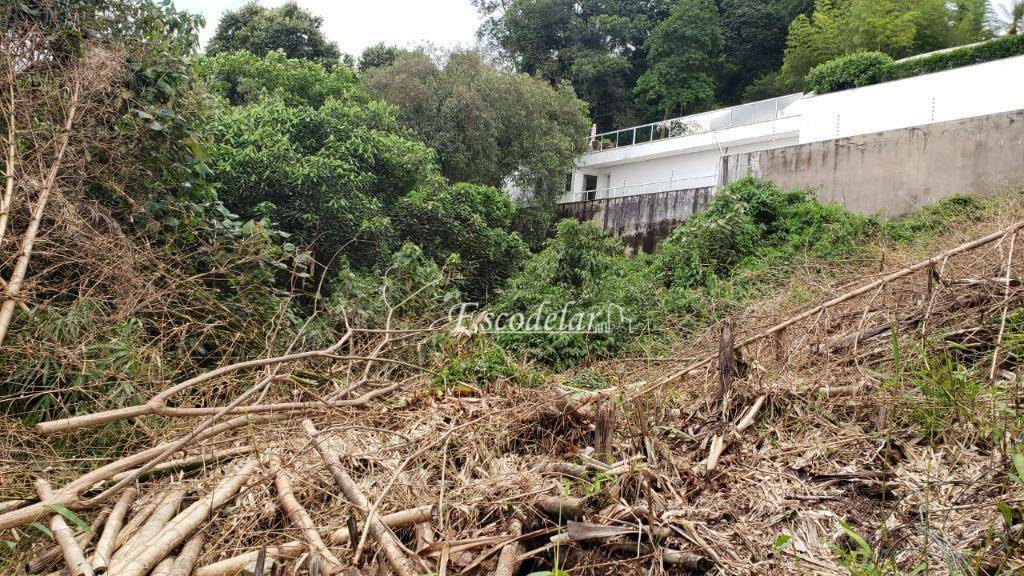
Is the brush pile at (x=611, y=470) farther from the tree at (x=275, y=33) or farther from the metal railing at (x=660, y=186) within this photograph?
the tree at (x=275, y=33)

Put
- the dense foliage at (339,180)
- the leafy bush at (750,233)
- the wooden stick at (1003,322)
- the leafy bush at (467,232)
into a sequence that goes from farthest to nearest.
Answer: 1. the leafy bush at (467,232)
2. the dense foliage at (339,180)
3. the leafy bush at (750,233)
4. the wooden stick at (1003,322)

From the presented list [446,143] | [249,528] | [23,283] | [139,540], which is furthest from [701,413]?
[446,143]

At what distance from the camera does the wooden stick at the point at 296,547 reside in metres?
2.25

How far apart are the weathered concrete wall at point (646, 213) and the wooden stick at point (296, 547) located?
11451 millimetres

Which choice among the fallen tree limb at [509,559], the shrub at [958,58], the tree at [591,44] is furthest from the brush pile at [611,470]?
the tree at [591,44]

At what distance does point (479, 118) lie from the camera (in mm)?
15586

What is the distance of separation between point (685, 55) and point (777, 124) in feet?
25.0

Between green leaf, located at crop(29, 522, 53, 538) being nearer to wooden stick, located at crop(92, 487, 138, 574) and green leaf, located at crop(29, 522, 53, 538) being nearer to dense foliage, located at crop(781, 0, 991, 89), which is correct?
wooden stick, located at crop(92, 487, 138, 574)

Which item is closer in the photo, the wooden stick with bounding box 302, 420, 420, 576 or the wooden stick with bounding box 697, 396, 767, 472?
the wooden stick with bounding box 302, 420, 420, 576

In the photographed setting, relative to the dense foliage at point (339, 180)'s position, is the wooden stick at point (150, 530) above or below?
below

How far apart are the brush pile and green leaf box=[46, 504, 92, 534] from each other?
0.04 meters

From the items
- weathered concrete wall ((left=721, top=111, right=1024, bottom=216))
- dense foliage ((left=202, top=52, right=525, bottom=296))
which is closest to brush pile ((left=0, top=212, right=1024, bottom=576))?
dense foliage ((left=202, top=52, right=525, bottom=296))

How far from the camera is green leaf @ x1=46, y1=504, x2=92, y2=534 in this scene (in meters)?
2.26

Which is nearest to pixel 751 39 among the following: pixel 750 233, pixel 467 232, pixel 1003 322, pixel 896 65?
pixel 896 65
